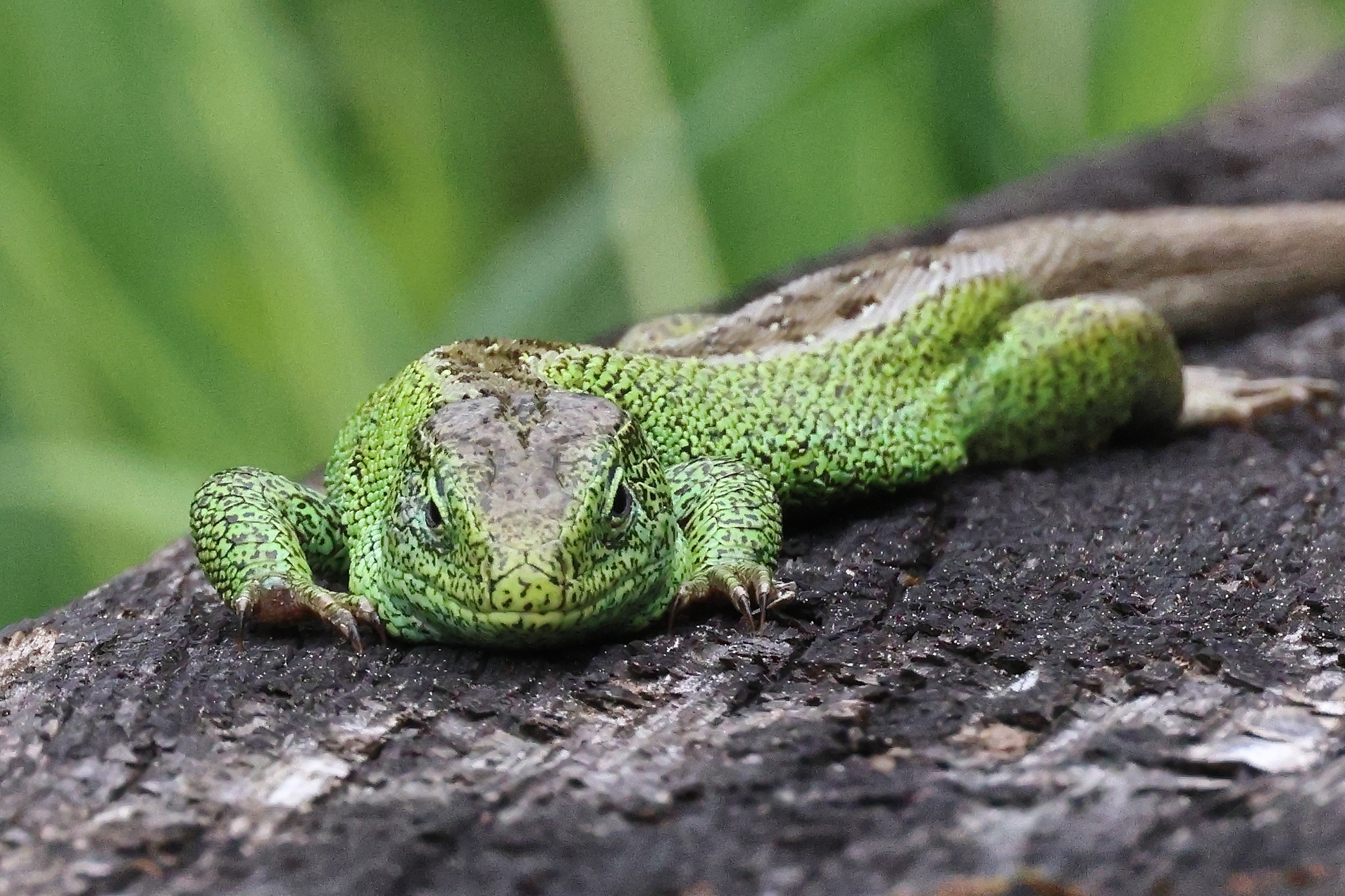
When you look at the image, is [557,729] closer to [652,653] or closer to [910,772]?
[652,653]

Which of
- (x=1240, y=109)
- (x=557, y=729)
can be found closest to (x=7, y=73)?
(x=557, y=729)

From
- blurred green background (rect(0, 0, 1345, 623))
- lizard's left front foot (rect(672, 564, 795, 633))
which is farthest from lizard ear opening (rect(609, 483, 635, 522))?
blurred green background (rect(0, 0, 1345, 623))

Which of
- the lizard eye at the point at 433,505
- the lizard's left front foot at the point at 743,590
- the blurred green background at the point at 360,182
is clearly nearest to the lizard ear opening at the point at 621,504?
the lizard's left front foot at the point at 743,590

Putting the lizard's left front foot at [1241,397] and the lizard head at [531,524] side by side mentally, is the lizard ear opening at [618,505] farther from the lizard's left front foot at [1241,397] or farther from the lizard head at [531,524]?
the lizard's left front foot at [1241,397]

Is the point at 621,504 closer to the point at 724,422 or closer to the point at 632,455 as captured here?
the point at 632,455

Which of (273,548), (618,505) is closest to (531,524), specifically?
(618,505)
